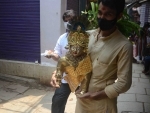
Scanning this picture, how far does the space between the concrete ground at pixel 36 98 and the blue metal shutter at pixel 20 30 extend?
25.6 inches

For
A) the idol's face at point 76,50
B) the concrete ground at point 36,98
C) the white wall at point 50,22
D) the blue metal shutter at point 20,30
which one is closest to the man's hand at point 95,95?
the idol's face at point 76,50

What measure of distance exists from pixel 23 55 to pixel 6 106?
5.55ft

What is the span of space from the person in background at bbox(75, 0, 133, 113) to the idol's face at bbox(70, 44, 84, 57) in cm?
10

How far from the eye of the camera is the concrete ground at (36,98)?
13.3ft

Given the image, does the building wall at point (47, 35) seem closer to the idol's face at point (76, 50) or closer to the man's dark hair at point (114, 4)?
the idol's face at point (76, 50)

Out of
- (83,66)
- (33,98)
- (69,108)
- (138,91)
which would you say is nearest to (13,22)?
(33,98)

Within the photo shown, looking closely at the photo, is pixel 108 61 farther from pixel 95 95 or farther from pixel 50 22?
pixel 50 22

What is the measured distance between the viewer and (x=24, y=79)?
5.33 meters

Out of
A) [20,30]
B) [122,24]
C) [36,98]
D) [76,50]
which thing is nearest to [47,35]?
[20,30]

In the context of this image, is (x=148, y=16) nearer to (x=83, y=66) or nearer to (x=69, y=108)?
(x=69, y=108)

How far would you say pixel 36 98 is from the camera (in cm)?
450

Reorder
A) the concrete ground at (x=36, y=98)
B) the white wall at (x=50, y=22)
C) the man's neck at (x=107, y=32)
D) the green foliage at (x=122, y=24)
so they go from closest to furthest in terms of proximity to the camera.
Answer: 1. the man's neck at (x=107, y=32)
2. the green foliage at (x=122, y=24)
3. the concrete ground at (x=36, y=98)
4. the white wall at (x=50, y=22)

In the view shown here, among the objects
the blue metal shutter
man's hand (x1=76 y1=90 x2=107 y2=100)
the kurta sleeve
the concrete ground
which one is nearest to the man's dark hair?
the kurta sleeve

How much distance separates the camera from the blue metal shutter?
514cm
